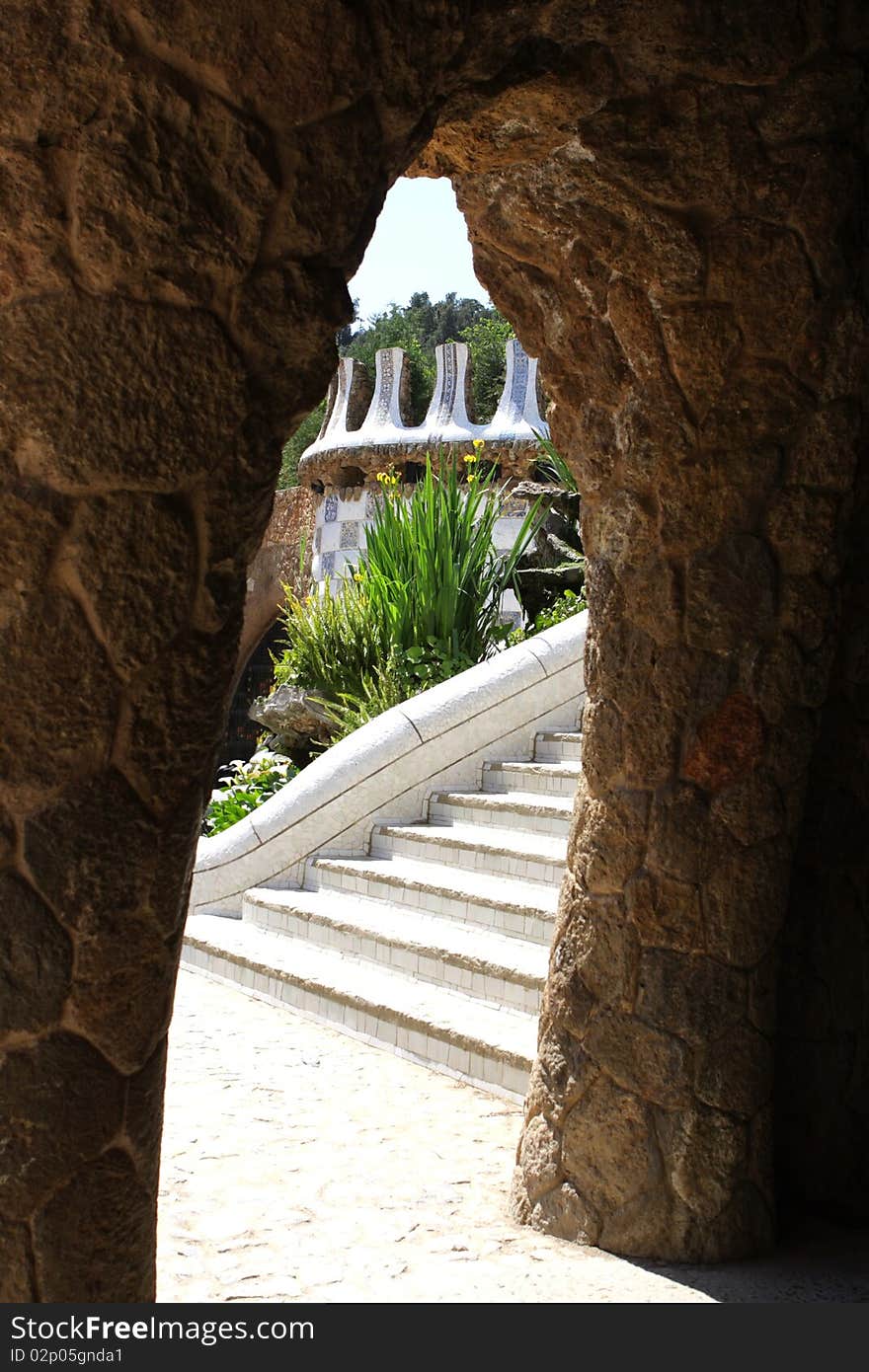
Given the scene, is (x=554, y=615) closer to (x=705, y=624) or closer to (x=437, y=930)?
(x=437, y=930)

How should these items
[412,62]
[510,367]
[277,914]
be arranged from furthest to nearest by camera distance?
[510,367], [277,914], [412,62]

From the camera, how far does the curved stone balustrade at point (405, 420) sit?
435 inches

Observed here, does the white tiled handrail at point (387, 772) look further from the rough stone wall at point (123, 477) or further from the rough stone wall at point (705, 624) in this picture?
the rough stone wall at point (123, 477)

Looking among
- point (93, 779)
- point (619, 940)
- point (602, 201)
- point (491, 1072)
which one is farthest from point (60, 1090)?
point (491, 1072)

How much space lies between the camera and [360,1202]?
10.9ft

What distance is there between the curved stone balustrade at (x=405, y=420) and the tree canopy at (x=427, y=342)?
240cm

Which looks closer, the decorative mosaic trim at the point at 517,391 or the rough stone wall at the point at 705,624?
the rough stone wall at the point at 705,624

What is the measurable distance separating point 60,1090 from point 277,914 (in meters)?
4.28

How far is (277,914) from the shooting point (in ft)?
19.1

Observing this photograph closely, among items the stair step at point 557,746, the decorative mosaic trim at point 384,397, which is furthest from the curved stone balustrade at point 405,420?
the stair step at point 557,746

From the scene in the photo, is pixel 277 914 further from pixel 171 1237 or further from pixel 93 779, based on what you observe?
pixel 93 779

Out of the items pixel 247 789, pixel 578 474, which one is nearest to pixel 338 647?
pixel 247 789

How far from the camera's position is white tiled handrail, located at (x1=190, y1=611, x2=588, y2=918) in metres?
6.08

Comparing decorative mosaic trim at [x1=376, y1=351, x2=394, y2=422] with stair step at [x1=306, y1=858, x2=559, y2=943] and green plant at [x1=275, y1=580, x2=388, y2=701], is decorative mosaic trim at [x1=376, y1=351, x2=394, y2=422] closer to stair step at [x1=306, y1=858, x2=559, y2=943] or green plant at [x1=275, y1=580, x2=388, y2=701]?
green plant at [x1=275, y1=580, x2=388, y2=701]
